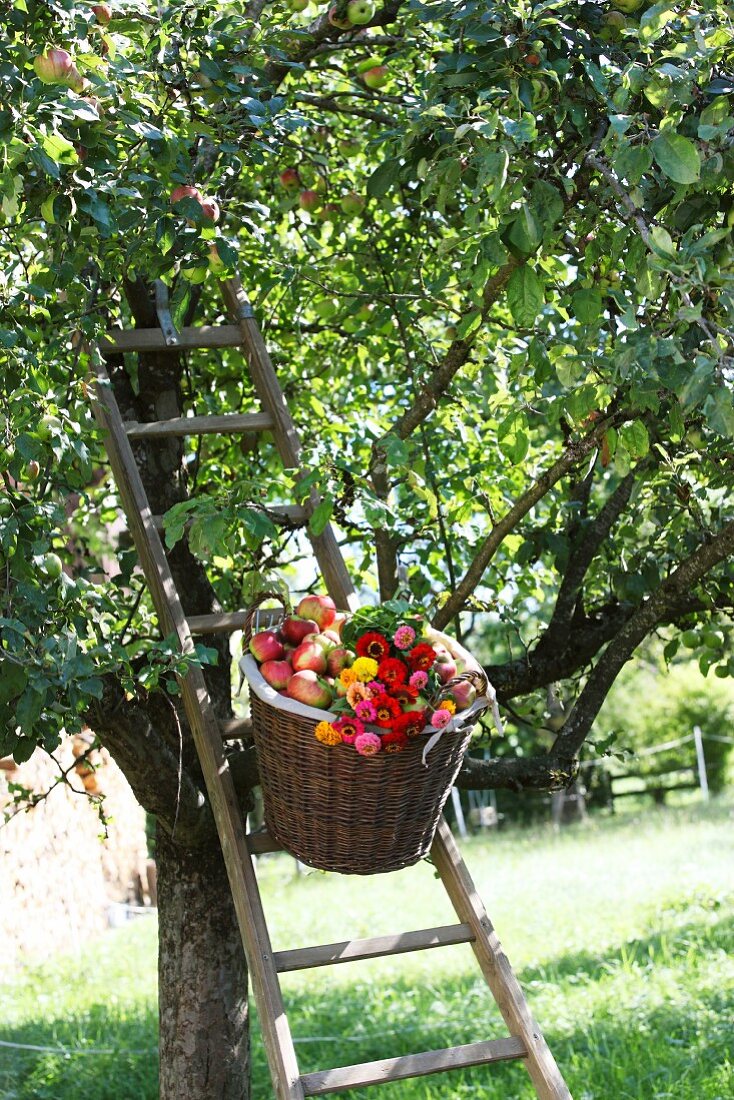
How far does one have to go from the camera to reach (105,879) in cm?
943

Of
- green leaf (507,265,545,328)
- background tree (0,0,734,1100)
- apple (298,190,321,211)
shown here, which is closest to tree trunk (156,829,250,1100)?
background tree (0,0,734,1100)

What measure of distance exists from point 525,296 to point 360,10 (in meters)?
1.21

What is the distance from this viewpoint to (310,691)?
7.06ft

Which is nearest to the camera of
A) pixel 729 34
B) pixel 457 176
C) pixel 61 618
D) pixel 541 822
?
pixel 729 34

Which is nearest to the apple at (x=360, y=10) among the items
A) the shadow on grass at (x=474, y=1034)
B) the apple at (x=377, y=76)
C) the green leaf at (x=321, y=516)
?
the apple at (x=377, y=76)

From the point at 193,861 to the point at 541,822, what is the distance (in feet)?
49.0

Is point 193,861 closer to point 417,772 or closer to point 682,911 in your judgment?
point 417,772

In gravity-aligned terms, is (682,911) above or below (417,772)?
below

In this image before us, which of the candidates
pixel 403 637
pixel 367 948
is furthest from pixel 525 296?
pixel 367 948

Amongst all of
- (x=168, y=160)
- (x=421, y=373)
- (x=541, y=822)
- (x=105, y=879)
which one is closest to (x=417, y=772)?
(x=168, y=160)

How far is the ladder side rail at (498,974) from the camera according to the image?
7.39 ft

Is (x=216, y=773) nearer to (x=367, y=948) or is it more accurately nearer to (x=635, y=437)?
(x=367, y=948)

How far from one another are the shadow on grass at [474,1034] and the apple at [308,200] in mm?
3134

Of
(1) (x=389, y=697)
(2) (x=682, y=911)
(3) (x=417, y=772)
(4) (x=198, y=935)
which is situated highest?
(1) (x=389, y=697)
